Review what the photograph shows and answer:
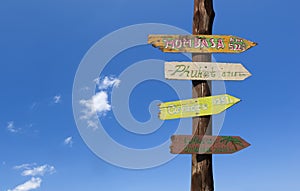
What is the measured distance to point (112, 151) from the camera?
556 centimetres

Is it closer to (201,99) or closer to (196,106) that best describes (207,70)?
(201,99)

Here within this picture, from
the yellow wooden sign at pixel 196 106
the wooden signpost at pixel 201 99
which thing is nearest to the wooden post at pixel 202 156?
the wooden signpost at pixel 201 99

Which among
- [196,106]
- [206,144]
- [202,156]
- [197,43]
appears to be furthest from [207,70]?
[202,156]

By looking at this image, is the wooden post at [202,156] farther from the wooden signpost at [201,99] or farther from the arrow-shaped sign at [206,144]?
the arrow-shaped sign at [206,144]

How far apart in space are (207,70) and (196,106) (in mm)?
588

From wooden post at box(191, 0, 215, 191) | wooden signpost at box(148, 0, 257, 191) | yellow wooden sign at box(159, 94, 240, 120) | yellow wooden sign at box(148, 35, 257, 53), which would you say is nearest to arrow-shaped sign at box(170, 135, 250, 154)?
wooden signpost at box(148, 0, 257, 191)

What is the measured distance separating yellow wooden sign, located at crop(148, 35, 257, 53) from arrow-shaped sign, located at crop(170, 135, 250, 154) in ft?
4.44

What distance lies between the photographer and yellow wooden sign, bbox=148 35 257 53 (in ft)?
19.7

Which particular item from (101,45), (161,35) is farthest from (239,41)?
(101,45)

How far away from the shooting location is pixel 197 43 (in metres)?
6.03

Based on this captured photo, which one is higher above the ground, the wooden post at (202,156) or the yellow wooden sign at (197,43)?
the yellow wooden sign at (197,43)

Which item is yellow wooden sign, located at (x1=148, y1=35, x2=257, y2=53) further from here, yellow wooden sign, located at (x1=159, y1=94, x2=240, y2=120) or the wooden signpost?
yellow wooden sign, located at (x1=159, y1=94, x2=240, y2=120)

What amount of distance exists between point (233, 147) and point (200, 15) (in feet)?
7.14

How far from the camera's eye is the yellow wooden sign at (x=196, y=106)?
226 inches
